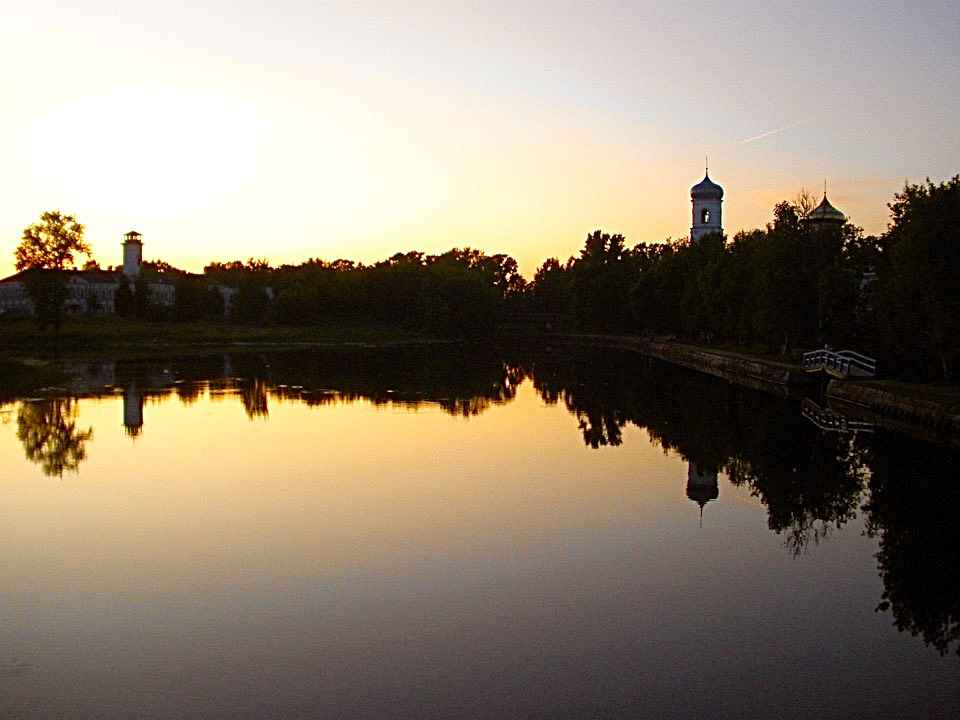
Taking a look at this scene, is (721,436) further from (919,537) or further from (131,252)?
(131,252)

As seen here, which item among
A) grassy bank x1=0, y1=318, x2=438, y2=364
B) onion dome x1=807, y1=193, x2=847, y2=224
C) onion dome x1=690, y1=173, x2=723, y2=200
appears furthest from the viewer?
onion dome x1=690, y1=173, x2=723, y2=200

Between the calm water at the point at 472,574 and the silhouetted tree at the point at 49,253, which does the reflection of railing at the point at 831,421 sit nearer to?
the calm water at the point at 472,574

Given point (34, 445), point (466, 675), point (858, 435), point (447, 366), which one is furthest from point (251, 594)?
point (447, 366)

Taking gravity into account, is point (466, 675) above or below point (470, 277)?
below

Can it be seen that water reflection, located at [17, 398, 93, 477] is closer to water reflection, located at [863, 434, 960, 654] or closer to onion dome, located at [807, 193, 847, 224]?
water reflection, located at [863, 434, 960, 654]

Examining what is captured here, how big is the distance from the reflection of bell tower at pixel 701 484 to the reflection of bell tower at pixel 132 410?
14.3 meters

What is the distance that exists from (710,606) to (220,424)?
19.6 meters

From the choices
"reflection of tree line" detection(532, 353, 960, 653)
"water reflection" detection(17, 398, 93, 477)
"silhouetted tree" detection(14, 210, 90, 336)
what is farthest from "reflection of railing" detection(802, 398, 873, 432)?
"silhouetted tree" detection(14, 210, 90, 336)

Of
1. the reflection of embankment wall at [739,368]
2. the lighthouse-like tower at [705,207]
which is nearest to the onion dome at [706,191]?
the lighthouse-like tower at [705,207]

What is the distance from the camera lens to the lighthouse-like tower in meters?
109

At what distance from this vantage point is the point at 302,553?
13727mm

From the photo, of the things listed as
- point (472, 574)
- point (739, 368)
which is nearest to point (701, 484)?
point (472, 574)

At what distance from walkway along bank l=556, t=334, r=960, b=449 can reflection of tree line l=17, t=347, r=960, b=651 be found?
1.30 meters

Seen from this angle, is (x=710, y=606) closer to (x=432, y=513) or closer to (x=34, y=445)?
(x=432, y=513)
